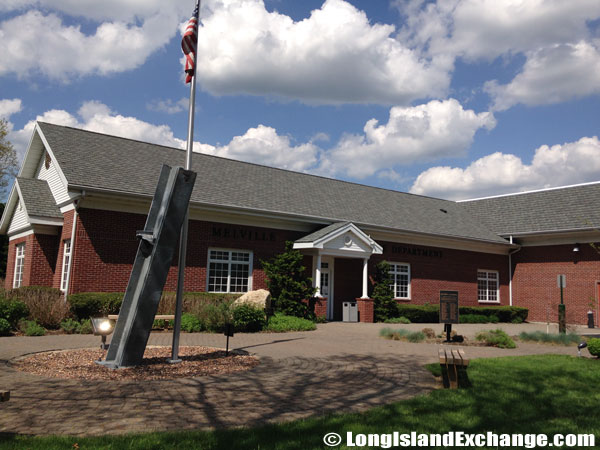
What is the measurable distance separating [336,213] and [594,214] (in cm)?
1318

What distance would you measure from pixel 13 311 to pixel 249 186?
11131 mm

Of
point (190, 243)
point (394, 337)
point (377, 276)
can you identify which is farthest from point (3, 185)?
point (394, 337)

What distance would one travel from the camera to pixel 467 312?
2450cm

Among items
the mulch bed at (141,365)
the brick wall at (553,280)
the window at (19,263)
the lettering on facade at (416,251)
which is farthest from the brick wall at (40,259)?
the brick wall at (553,280)

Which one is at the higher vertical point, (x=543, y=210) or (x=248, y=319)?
(x=543, y=210)

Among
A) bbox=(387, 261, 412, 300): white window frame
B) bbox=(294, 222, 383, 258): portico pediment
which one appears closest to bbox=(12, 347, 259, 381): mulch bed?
bbox=(294, 222, 383, 258): portico pediment

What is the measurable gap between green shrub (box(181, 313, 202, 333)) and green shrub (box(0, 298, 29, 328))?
14.1 feet

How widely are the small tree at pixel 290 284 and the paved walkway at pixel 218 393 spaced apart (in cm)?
765

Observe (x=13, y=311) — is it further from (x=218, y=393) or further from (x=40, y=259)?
(x=218, y=393)

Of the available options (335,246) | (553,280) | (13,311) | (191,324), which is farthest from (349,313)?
(13,311)

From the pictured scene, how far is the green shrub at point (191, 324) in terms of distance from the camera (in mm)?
14539

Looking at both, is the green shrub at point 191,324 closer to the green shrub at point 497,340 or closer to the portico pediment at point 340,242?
Result: the portico pediment at point 340,242

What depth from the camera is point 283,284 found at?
62.5 feet

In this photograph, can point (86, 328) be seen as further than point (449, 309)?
No
